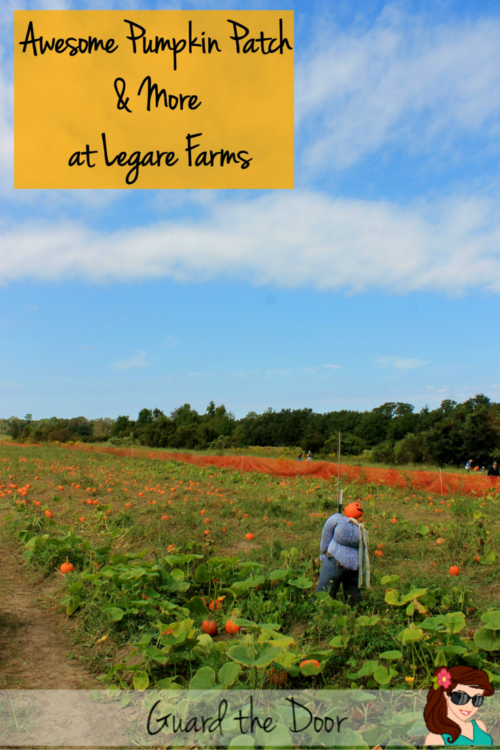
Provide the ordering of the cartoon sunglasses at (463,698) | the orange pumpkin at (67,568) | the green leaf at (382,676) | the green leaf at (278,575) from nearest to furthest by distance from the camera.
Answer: the cartoon sunglasses at (463,698), the green leaf at (382,676), the green leaf at (278,575), the orange pumpkin at (67,568)

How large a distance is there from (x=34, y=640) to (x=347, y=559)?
3174mm

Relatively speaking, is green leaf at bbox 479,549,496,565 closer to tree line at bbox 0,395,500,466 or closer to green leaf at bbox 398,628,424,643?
green leaf at bbox 398,628,424,643

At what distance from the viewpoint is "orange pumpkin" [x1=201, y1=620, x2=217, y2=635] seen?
443 centimetres

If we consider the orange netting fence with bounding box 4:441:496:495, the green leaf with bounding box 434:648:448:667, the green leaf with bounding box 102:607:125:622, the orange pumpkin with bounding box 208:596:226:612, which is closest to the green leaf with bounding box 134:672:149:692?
the green leaf with bounding box 102:607:125:622

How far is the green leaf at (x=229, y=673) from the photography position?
314 centimetres

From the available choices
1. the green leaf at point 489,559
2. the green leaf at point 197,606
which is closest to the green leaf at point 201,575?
the green leaf at point 197,606

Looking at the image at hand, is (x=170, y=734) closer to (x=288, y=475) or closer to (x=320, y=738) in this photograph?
(x=320, y=738)

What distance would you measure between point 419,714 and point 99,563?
14.7 ft

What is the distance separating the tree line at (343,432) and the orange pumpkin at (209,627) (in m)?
37.9

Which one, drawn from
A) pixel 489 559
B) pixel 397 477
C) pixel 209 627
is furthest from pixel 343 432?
pixel 209 627

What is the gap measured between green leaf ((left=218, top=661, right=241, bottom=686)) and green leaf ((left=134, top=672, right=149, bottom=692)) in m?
0.67

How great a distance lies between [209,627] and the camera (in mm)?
4441

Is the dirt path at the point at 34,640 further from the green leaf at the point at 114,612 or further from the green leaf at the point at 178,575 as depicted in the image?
the green leaf at the point at 178,575

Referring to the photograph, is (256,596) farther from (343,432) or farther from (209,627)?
(343,432)
